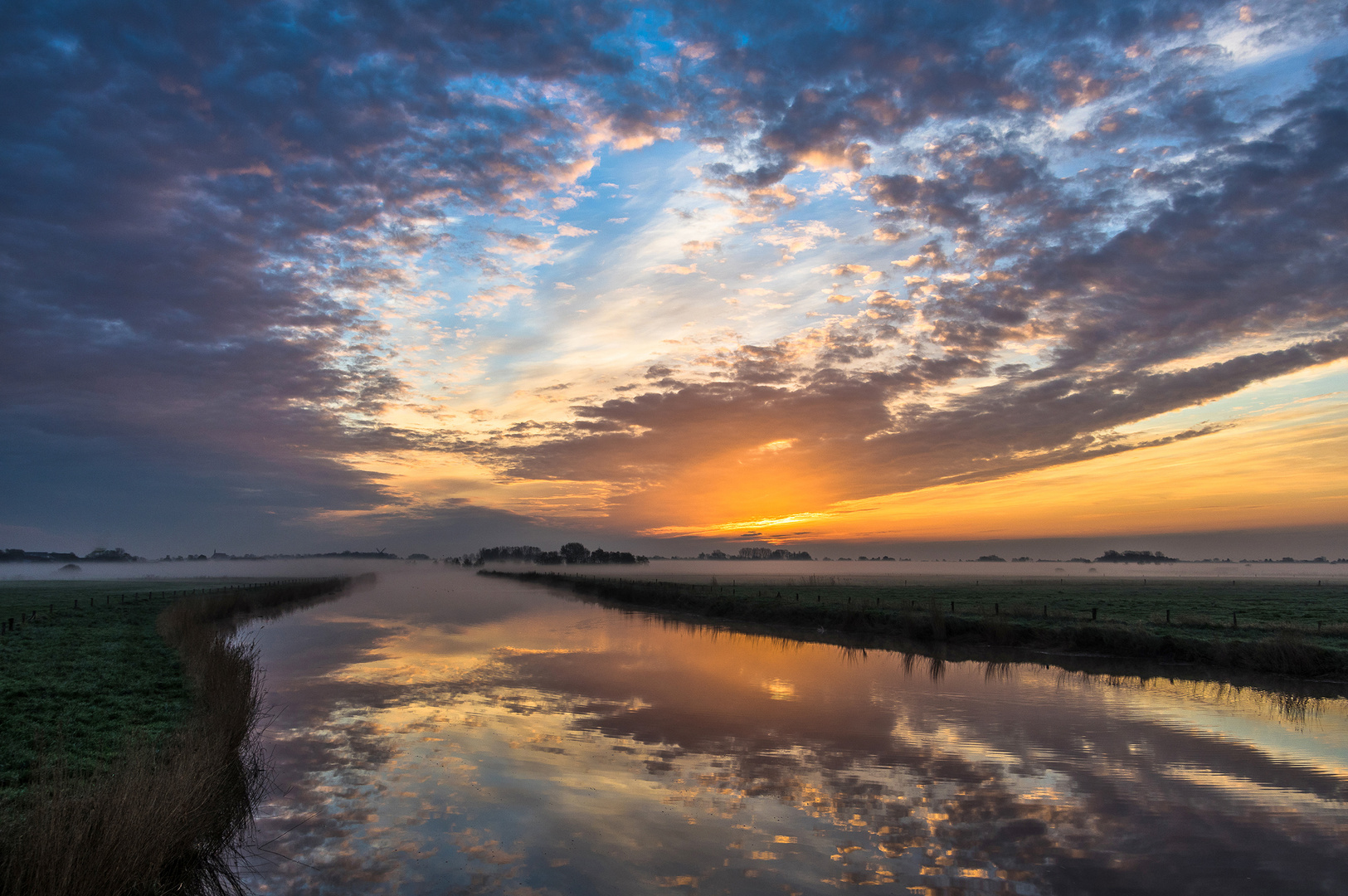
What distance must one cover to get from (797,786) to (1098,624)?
24590mm

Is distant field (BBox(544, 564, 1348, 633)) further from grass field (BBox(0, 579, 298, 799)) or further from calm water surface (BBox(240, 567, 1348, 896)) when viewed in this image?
grass field (BBox(0, 579, 298, 799))

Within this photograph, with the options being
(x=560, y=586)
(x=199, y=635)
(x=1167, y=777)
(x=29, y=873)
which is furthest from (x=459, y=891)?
(x=560, y=586)

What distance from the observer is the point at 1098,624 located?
29359mm

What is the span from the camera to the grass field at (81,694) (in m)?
10.3

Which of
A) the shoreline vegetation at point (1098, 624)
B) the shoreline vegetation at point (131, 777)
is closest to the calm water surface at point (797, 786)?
the shoreline vegetation at point (131, 777)

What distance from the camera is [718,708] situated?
17.7 meters

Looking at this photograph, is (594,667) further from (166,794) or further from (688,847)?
(166,794)

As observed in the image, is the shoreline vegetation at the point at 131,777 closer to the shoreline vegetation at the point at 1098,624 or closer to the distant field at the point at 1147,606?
the shoreline vegetation at the point at 1098,624

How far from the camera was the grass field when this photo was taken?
1027 cm

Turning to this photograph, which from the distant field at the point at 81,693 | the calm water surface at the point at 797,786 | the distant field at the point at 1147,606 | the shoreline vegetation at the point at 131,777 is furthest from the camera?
the distant field at the point at 1147,606

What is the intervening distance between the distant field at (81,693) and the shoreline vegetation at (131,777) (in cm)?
5

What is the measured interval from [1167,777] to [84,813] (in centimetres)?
1585

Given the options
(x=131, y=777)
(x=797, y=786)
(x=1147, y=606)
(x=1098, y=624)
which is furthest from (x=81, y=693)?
(x=1147, y=606)

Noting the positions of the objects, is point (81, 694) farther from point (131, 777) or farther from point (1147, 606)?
point (1147, 606)
